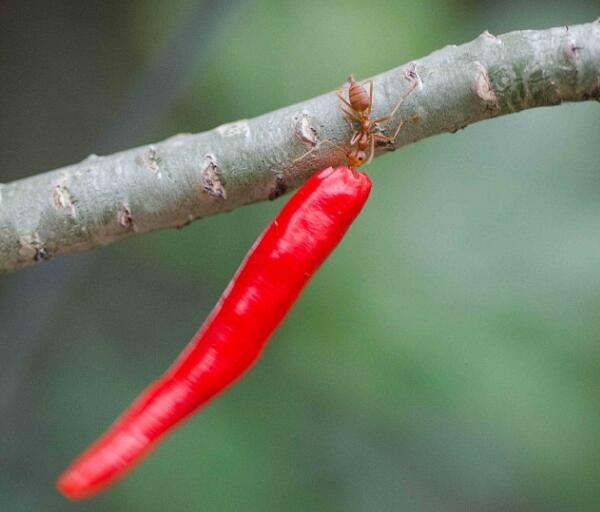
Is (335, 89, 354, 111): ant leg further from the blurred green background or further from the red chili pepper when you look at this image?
the blurred green background

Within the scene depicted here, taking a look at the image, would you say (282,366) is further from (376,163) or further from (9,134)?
(9,134)

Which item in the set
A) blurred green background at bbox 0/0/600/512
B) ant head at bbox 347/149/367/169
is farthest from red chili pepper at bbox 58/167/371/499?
blurred green background at bbox 0/0/600/512

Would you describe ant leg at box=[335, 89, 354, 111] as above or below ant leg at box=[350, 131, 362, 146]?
above

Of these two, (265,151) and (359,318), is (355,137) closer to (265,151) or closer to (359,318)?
(265,151)

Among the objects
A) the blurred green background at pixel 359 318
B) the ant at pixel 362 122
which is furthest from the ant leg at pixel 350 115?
the blurred green background at pixel 359 318

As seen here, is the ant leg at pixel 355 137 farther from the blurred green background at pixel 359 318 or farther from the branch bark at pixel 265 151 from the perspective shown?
the blurred green background at pixel 359 318

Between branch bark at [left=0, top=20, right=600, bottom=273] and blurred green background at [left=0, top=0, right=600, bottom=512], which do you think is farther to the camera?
blurred green background at [left=0, top=0, right=600, bottom=512]

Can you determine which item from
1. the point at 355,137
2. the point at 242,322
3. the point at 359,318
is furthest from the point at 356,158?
the point at 359,318
